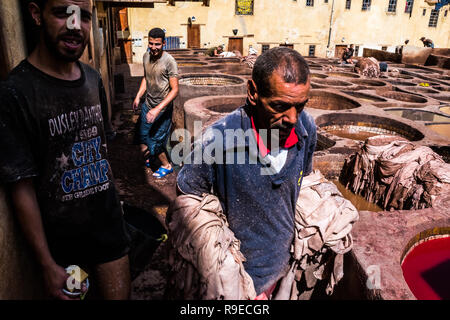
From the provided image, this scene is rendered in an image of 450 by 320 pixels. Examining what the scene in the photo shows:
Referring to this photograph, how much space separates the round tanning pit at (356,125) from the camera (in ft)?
23.8

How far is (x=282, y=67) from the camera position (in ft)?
4.67

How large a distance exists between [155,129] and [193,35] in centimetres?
2167

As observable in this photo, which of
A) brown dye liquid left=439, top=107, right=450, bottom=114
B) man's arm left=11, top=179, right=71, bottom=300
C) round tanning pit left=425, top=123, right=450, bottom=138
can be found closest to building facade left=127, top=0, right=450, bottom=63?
brown dye liquid left=439, top=107, right=450, bottom=114

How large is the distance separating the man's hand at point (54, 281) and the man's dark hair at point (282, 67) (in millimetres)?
1237

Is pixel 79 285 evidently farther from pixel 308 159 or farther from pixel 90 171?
pixel 308 159

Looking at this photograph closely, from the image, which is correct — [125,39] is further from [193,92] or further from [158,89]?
[158,89]

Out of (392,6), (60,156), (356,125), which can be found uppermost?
(392,6)

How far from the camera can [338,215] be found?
5.79 ft

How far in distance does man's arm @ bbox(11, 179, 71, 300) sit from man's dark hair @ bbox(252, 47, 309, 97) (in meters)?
1.12

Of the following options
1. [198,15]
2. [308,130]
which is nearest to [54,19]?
[308,130]

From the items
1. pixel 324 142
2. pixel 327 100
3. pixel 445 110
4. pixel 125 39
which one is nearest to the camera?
pixel 324 142

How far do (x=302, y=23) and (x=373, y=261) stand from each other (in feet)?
89.4

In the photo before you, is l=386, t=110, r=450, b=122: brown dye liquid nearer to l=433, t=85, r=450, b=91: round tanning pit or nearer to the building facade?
l=433, t=85, r=450, b=91: round tanning pit

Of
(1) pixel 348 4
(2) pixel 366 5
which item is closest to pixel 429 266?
(1) pixel 348 4
